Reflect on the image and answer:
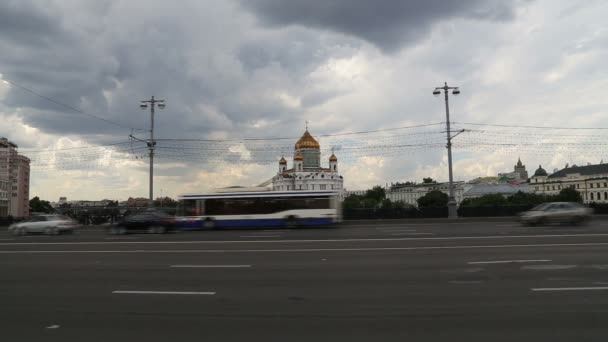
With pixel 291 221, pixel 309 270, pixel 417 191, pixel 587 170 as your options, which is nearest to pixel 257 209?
pixel 291 221

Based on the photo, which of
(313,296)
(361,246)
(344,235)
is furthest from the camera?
(344,235)

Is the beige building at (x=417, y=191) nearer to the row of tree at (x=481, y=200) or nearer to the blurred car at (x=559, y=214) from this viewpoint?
the row of tree at (x=481, y=200)

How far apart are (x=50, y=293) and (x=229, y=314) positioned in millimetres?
3891

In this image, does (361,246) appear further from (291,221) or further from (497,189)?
(497,189)

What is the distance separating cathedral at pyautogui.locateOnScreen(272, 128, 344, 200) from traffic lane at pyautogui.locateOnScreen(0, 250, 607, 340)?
103952 mm

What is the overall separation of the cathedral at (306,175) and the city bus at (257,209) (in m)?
84.5

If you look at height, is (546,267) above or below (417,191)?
below

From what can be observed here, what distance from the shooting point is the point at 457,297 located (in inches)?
286

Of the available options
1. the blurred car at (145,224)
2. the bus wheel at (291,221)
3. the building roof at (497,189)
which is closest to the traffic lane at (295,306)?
the blurred car at (145,224)

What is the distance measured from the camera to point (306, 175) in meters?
117

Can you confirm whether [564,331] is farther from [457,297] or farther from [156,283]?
[156,283]

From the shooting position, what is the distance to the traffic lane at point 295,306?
18.5 ft

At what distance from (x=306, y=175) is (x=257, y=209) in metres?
89.0

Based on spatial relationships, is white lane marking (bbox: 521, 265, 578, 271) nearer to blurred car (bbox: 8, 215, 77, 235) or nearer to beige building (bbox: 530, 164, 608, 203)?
blurred car (bbox: 8, 215, 77, 235)
